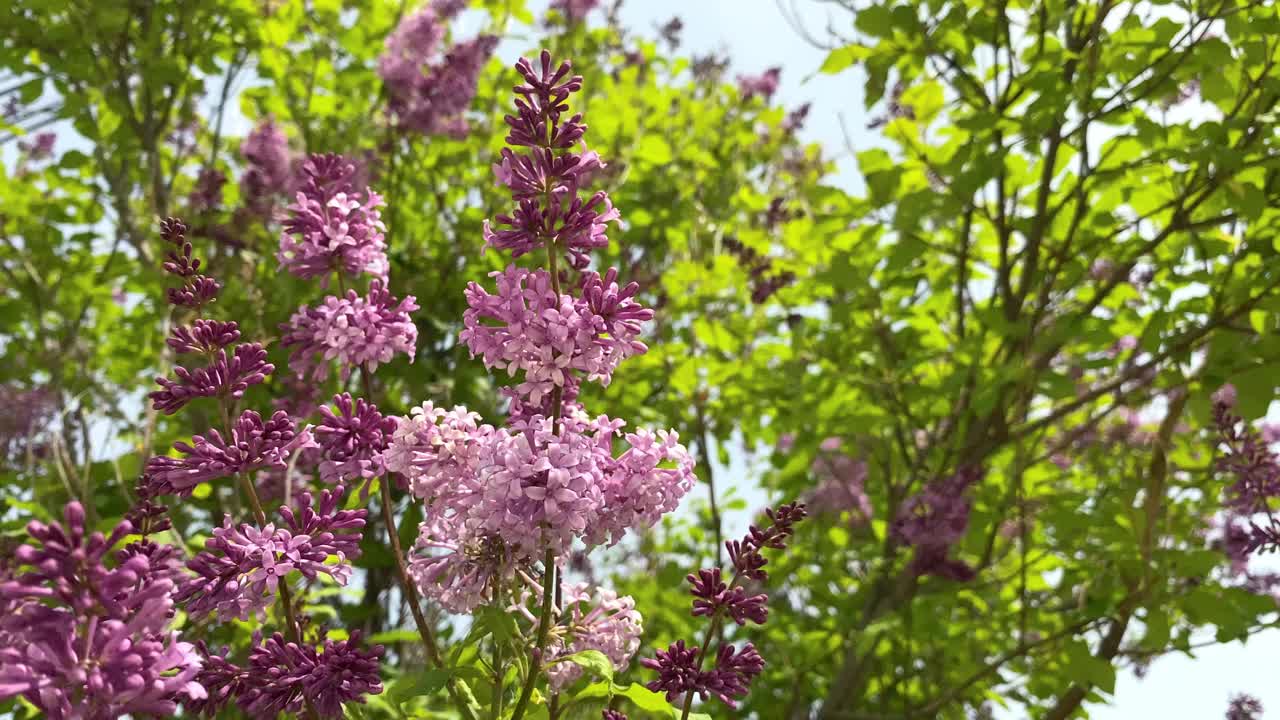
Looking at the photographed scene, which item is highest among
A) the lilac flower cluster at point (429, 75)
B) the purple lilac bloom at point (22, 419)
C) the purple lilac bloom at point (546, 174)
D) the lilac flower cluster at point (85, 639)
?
the lilac flower cluster at point (429, 75)

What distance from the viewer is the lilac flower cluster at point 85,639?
1020 mm

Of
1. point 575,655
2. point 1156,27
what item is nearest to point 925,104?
point 1156,27

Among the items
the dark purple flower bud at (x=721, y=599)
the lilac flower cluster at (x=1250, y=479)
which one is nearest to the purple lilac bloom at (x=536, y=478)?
the dark purple flower bud at (x=721, y=599)

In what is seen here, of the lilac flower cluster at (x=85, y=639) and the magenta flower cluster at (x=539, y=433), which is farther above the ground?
the magenta flower cluster at (x=539, y=433)

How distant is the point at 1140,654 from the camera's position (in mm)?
3354

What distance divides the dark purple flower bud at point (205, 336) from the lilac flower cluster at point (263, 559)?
0.30m

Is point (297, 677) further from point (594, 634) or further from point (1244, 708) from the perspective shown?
point (1244, 708)

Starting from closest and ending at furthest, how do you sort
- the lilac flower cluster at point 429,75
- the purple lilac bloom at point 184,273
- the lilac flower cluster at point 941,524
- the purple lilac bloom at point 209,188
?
the purple lilac bloom at point 184,273 → the lilac flower cluster at point 941,524 → the purple lilac bloom at point 209,188 → the lilac flower cluster at point 429,75

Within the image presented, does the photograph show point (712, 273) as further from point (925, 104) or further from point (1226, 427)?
point (1226, 427)

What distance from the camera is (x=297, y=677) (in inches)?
55.2

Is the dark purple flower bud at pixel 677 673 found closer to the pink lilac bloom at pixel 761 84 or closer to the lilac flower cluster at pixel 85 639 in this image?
the lilac flower cluster at pixel 85 639

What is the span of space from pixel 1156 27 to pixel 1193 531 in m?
2.59

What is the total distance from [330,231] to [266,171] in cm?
321

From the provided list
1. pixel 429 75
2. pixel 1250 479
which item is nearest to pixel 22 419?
pixel 429 75
